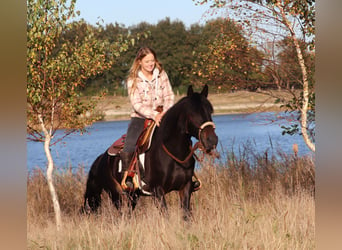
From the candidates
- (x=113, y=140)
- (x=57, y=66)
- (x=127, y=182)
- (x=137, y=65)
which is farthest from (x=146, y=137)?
(x=113, y=140)

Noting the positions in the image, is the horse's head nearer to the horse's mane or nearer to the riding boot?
the horse's mane

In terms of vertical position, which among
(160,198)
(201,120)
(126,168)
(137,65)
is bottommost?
(160,198)

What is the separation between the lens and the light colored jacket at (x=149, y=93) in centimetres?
615

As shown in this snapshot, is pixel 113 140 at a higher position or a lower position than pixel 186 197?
lower

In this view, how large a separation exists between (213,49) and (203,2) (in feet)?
2.82

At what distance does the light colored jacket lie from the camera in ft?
20.2

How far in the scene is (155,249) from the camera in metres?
4.71

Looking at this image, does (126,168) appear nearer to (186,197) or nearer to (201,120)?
(186,197)

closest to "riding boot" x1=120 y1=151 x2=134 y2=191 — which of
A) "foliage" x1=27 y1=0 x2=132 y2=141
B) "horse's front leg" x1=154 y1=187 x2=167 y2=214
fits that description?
"horse's front leg" x1=154 y1=187 x2=167 y2=214

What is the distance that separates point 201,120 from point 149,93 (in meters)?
1.07

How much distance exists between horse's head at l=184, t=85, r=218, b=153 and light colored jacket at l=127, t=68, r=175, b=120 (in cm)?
64

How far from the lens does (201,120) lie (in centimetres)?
538
